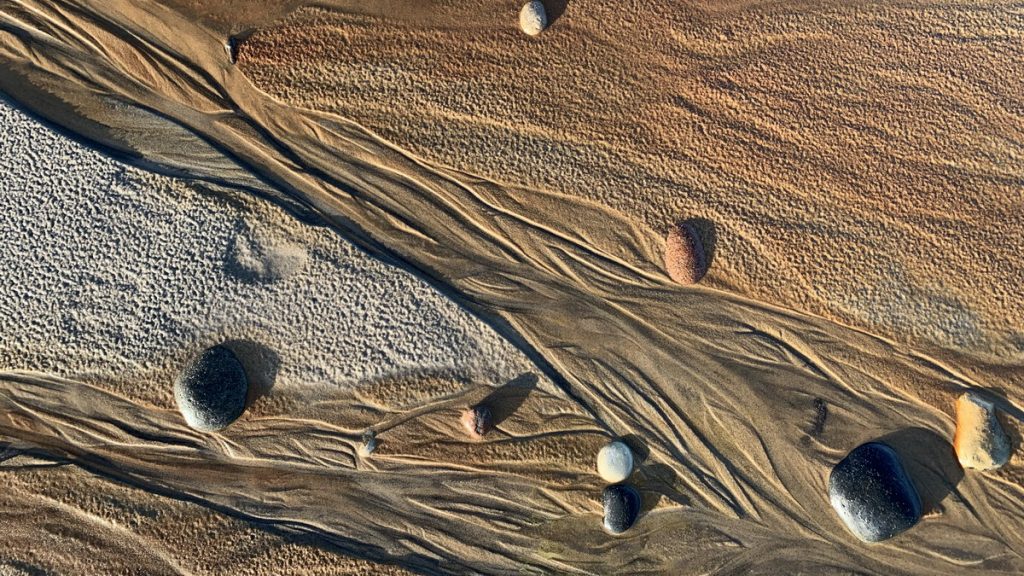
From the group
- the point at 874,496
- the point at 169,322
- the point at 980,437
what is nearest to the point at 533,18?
the point at 169,322

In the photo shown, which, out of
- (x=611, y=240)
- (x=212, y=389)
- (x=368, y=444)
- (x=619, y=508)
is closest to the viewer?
(x=212, y=389)

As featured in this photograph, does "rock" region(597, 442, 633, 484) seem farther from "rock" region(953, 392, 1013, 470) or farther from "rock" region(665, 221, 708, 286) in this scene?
"rock" region(953, 392, 1013, 470)

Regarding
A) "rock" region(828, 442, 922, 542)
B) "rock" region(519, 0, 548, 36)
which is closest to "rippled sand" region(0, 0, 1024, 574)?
"rock" region(519, 0, 548, 36)

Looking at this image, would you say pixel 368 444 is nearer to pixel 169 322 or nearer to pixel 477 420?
pixel 477 420

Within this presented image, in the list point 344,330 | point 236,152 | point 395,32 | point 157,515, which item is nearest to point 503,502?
point 344,330

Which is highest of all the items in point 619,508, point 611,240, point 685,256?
point 611,240

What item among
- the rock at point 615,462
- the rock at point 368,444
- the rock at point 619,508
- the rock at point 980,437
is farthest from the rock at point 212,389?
the rock at point 980,437

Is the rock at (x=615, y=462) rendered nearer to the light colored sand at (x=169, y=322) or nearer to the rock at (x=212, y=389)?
the light colored sand at (x=169, y=322)
